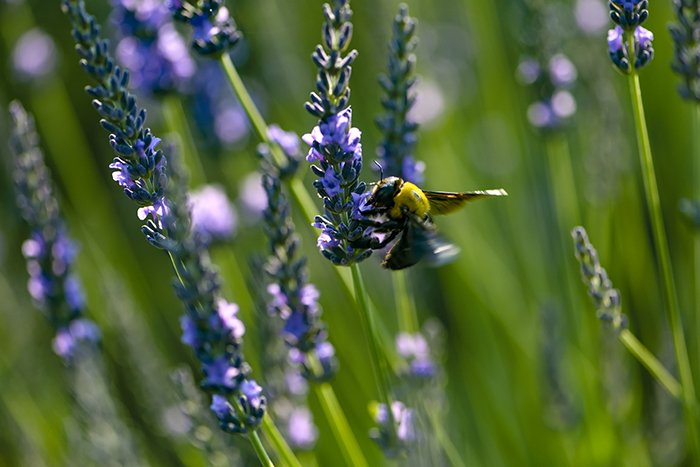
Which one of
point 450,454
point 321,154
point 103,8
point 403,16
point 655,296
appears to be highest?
point 103,8

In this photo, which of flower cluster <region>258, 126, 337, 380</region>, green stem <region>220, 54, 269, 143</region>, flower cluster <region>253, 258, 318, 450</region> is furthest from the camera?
flower cluster <region>253, 258, 318, 450</region>

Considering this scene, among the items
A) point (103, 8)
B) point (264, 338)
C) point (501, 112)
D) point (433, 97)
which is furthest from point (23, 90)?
point (264, 338)

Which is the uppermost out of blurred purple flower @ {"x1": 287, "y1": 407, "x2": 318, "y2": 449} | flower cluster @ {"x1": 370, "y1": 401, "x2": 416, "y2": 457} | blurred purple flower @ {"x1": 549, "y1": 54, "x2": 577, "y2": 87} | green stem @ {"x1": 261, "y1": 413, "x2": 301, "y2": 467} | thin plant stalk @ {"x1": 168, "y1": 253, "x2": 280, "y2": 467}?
blurred purple flower @ {"x1": 549, "y1": 54, "x2": 577, "y2": 87}

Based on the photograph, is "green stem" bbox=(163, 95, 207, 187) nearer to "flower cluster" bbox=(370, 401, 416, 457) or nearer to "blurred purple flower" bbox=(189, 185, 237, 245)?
"blurred purple flower" bbox=(189, 185, 237, 245)

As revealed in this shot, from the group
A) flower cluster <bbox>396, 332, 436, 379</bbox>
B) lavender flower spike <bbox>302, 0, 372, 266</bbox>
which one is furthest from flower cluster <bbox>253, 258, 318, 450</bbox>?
lavender flower spike <bbox>302, 0, 372, 266</bbox>

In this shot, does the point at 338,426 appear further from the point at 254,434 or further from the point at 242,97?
the point at 242,97

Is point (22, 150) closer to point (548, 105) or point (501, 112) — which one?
point (548, 105)
